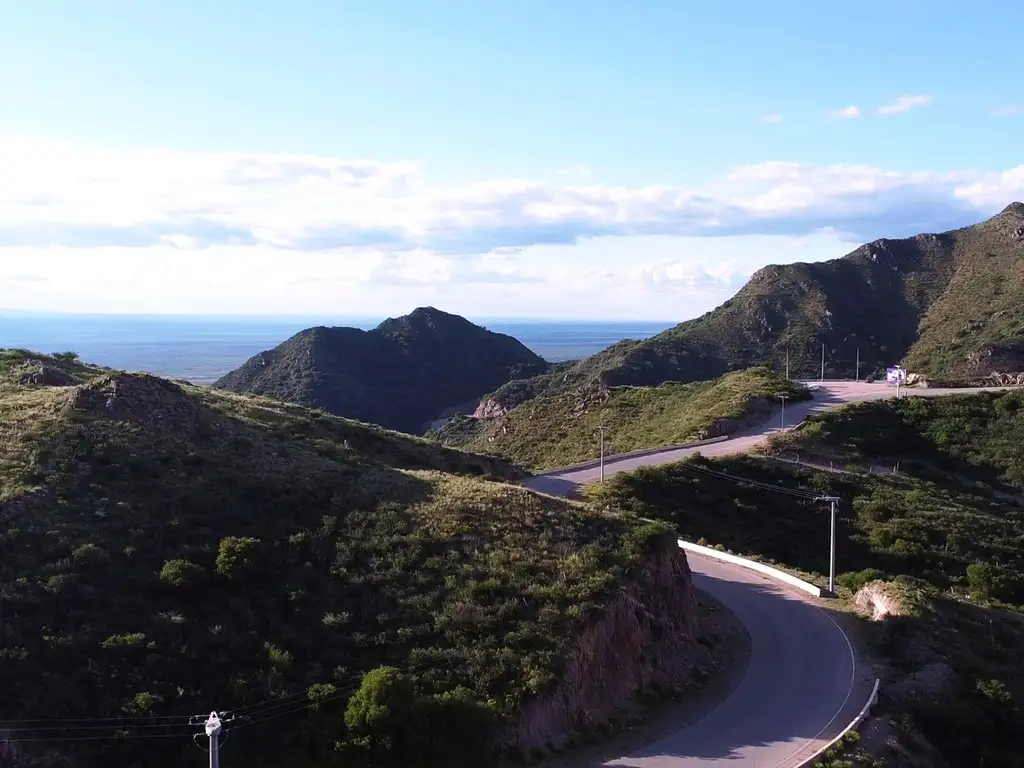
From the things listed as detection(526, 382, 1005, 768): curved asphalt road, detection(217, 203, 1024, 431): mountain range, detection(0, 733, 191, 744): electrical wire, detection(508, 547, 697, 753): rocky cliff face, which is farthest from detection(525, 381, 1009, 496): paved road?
detection(0, 733, 191, 744): electrical wire

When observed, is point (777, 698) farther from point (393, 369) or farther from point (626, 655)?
point (393, 369)

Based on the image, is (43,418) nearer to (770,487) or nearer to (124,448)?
(124,448)

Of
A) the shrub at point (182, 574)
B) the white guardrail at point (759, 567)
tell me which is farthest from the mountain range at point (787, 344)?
the shrub at point (182, 574)

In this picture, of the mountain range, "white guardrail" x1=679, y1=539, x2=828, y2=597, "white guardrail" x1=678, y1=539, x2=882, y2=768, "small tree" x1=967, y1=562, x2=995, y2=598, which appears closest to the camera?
"white guardrail" x1=678, y1=539, x2=882, y2=768

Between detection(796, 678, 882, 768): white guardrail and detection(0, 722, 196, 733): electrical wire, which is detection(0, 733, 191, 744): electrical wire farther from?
detection(796, 678, 882, 768): white guardrail

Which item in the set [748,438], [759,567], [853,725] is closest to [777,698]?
[853,725]

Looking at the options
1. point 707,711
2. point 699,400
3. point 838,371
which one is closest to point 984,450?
point 699,400

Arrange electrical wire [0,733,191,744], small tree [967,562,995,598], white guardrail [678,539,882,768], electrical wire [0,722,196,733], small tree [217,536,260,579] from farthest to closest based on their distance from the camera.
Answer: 1. small tree [967,562,995,598]
2. small tree [217,536,260,579]
3. white guardrail [678,539,882,768]
4. electrical wire [0,722,196,733]
5. electrical wire [0,733,191,744]
